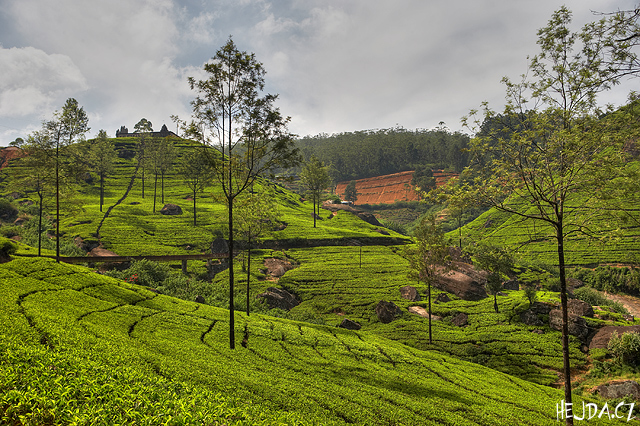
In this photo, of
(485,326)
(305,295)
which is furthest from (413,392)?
(305,295)

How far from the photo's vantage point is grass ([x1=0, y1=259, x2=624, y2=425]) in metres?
5.72

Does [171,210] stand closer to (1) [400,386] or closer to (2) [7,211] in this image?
(2) [7,211]

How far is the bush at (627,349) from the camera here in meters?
21.6

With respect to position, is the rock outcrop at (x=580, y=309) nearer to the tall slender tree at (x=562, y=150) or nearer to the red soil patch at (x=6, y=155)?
the tall slender tree at (x=562, y=150)

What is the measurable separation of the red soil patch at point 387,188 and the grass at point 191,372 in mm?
127443

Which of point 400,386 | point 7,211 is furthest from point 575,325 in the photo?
point 7,211

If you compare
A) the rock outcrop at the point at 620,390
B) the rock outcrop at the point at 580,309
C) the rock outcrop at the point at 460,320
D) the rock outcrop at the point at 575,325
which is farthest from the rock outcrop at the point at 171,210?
the rock outcrop at the point at 620,390

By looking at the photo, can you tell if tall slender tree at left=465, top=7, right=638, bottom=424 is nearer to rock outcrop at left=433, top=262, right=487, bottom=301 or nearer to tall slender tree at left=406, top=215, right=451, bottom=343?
tall slender tree at left=406, top=215, right=451, bottom=343

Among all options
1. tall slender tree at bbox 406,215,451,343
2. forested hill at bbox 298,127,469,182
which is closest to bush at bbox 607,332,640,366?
tall slender tree at bbox 406,215,451,343

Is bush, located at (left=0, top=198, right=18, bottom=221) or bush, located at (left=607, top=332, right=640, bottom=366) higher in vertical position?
bush, located at (left=0, top=198, right=18, bottom=221)

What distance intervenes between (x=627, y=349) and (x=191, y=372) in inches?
1198

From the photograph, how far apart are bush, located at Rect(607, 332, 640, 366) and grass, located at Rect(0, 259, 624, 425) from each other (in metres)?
9.74

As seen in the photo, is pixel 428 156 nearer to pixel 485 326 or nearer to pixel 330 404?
pixel 485 326

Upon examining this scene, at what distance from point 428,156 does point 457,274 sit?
134006 millimetres
